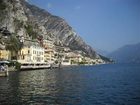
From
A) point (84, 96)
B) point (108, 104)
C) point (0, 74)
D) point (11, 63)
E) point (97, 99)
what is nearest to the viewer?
point (108, 104)

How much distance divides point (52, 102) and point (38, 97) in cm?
746

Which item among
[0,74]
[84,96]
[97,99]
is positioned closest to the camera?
[97,99]

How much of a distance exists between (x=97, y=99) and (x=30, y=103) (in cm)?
1272

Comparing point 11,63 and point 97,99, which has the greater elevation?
point 11,63

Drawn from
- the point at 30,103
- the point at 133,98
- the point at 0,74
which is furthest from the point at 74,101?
the point at 0,74

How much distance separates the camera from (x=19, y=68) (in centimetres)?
18688

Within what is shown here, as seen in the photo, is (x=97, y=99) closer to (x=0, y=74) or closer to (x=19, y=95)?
(x=19, y=95)

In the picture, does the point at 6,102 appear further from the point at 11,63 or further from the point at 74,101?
the point at 11,63

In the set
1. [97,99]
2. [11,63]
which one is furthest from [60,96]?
[11,63]

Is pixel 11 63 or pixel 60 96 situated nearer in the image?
pixel 60 96

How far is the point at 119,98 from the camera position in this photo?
60250 millimetres

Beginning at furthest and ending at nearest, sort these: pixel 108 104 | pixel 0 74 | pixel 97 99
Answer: pixel 0 74 → pixel 97 99 → pixel 108 104

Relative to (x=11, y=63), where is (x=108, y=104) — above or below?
below

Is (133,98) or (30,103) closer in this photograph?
(30,103)
